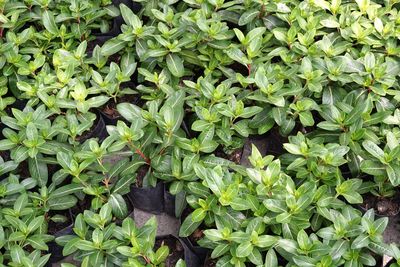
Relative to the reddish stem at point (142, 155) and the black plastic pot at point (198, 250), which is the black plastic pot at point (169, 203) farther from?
the black plastic pot at point (198, 250)

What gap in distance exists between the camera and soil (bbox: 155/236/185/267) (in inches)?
104

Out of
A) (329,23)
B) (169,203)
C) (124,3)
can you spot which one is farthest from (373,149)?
(124,3)

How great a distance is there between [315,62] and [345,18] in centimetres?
42

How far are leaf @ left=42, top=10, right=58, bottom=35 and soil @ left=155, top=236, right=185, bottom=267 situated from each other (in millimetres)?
1481

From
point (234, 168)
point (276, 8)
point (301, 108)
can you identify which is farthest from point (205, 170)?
point (276, 8)

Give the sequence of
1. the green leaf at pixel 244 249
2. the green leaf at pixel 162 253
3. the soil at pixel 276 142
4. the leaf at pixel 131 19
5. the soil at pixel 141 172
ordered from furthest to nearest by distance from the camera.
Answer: the leaf at pixel 131 19 → the soil at pixel 276 142 → the soil at pixel 141 172 → the green leaf at pixel 162 253 → the green leaf at pixel 244 249

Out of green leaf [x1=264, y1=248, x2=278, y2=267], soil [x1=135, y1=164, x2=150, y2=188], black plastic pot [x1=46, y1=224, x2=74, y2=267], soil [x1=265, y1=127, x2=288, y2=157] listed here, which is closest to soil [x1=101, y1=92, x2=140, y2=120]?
soil [x1=135, y1=164, x2=150, y2=188]

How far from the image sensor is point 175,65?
3.08 metres

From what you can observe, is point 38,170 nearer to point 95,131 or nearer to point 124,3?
point 95,131

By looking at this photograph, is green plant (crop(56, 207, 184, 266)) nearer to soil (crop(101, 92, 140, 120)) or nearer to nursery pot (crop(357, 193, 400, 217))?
soil (crop(101, 92, 140, 120))

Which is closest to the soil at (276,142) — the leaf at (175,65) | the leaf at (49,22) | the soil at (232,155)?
the soil at (232,155)

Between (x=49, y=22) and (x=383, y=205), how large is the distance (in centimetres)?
223

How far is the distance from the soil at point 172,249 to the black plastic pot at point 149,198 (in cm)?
25

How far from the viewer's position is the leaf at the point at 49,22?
3.28 meters
